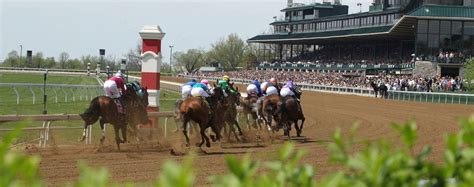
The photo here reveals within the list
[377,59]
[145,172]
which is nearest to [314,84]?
[377,59]

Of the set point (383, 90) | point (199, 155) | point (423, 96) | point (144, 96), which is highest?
point (144, 96)

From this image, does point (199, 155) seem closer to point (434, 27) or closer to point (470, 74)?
point (470, 74)

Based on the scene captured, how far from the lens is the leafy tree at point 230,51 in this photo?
351ft

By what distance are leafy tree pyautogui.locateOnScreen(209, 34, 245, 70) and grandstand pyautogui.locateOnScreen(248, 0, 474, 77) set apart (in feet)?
69.1

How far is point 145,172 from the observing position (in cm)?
903

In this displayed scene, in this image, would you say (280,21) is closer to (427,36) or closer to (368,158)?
(427,36)

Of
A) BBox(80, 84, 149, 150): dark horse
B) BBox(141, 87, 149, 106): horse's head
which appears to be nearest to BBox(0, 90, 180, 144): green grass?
BBox(80, 84, 149, 150): dark horse

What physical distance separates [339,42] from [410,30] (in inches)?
696

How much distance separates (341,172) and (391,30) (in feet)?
160

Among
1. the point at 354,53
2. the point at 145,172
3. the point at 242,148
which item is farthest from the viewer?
the point at 354,53

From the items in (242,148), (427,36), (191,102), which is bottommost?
(242,148)

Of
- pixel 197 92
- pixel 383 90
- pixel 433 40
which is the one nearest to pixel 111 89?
pixel 197 92

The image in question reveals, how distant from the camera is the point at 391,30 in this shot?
163 ft

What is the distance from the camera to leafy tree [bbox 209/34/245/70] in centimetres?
10712
